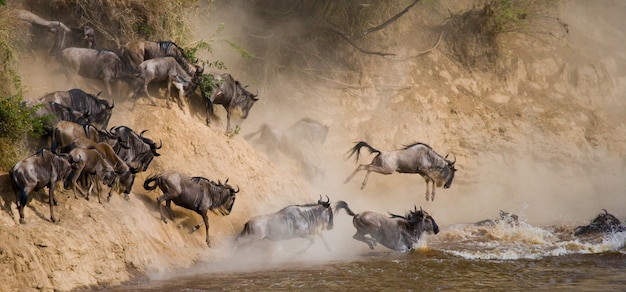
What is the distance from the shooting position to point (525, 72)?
2456 cm

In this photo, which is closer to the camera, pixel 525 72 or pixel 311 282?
pixel 311 282

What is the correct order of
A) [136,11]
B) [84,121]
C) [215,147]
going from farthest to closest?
1. [136,11]
2. [215,147]
3. [84,121]

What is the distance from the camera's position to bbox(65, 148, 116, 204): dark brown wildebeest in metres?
10.9

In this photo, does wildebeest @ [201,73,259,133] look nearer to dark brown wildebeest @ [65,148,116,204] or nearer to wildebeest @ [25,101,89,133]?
wildebeest @ [25,101,89,133]

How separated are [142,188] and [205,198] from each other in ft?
3.50

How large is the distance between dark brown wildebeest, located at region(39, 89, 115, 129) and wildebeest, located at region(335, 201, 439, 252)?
4.74 meters

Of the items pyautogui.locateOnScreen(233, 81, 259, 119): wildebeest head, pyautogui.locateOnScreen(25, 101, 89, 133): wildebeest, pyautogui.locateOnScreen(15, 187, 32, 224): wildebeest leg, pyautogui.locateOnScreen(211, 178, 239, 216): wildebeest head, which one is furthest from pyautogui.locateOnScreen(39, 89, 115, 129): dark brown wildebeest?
pyautogui.locateOnScreen(233, 81, 259, 119): wildebeest head

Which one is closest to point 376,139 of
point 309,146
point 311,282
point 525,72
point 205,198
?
point 309,146

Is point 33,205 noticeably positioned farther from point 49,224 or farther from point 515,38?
point 515,38

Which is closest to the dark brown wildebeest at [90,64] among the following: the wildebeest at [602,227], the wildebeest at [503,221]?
the wildebeest at [503,221]

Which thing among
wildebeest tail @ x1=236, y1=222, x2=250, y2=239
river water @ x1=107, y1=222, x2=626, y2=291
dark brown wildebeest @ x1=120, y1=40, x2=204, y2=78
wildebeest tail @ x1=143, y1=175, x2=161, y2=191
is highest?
dark brown wildebeest @ x1=120, y1=40, x2=204, y2=78

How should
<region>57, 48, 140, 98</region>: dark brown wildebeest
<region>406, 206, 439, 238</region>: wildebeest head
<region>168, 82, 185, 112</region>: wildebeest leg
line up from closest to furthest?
<region>57, 48, 140, 98</region>: dark brown wildebeest < <region>406, 206, 439, 238</region>: wildebeest head < <region>168, 82, 185, 112</region>: wildebeest leg

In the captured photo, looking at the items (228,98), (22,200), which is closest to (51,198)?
(22,200)

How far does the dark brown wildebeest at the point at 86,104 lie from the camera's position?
12617 mm
